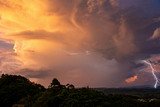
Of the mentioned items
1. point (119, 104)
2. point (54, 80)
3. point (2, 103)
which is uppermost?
point (54, 80)

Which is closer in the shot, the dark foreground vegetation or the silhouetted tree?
the dark foreground vegetation

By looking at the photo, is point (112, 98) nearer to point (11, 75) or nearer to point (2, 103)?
point (2, 103)

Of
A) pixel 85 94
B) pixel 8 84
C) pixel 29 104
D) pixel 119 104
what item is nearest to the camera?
pixel 119 104

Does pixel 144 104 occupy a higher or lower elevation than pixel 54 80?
lower

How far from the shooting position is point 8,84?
297 ft

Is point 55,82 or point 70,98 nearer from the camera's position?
point 70,98

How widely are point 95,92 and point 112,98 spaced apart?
4591 mm

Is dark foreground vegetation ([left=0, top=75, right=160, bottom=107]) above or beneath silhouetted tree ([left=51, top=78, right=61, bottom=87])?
beneath

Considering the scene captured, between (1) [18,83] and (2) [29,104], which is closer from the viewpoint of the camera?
(2) [29,104]

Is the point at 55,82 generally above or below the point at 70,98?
above

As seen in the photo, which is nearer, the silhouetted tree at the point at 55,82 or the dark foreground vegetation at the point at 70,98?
the dark foreground vegetation at the point at 70,98

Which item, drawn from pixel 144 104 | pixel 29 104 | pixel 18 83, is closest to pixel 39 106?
pixel 29 104

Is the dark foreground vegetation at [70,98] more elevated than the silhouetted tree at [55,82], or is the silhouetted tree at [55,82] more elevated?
the silhouetted tree at [55,82]

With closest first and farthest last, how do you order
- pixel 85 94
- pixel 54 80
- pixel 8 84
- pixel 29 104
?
pixel 85 94 → pixel 29 104 → pixel 54 80 → pixel 8 84
